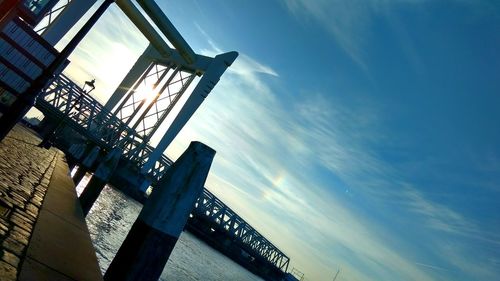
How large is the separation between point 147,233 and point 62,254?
686 mm

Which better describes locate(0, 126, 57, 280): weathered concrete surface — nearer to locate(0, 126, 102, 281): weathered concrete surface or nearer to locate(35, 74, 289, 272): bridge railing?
locate(0, 126, 102, 281): weathered concrete surface

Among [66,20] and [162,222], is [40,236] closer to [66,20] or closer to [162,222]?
[162,222]

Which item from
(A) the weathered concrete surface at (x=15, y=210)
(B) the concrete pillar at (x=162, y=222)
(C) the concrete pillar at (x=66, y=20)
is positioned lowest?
(A) the weathered concrete surface at (x=15, y=210)

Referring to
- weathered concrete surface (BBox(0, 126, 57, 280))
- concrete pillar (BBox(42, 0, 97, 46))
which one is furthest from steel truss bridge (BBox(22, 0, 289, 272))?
weathered concrete surface (BBox(0, 126, 57, 280))

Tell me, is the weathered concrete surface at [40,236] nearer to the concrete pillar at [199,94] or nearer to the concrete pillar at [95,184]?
the concrete pillar at [95,184]

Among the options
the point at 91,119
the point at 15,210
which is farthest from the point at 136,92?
the point at 15,210

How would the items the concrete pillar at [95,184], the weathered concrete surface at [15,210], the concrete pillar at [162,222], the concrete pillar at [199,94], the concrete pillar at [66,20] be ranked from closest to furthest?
the weathered concrete surface at [15,210] < the concrete pillar at [162,222] < the concrete pillar at [95,184] < the concrete pillar at [66,20] < the concrete pillar at [199,94]

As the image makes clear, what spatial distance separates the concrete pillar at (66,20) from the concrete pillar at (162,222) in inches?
549

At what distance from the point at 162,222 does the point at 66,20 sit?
14.6 metres

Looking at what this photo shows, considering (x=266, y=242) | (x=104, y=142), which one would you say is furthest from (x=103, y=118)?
(x=266, y=242)

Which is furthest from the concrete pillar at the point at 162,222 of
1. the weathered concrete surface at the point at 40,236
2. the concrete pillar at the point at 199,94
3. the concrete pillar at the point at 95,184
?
the concrete pillar at the point at 199,94

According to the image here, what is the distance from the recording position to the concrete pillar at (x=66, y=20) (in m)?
14.4

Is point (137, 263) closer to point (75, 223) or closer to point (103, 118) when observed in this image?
point (75, 223)

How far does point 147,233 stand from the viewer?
3.19m
